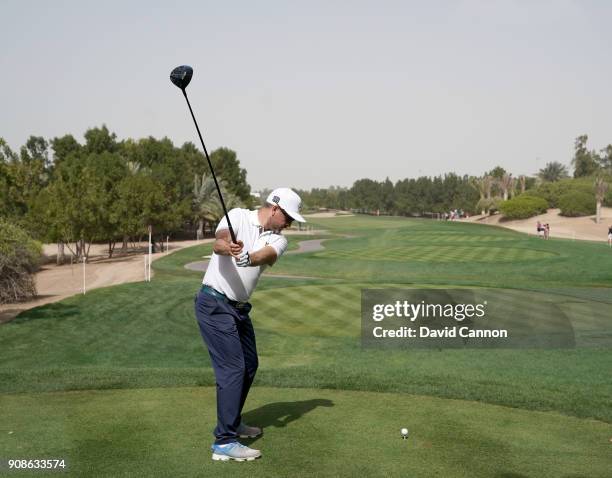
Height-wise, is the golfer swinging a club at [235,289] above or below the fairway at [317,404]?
above

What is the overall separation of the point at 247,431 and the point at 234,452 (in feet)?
2.37

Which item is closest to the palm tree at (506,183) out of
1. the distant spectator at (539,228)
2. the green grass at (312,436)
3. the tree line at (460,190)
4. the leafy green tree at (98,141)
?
the tree line at (460,190)

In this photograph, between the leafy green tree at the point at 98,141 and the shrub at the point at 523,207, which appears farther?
the shrub at the point at 523,207

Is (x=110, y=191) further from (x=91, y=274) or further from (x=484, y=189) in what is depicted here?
(x=484, y=189)

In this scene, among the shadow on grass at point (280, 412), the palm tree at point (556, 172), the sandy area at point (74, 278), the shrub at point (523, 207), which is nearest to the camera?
the shadow on grass at point (280, 412)

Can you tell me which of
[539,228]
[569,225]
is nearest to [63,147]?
[539,228]

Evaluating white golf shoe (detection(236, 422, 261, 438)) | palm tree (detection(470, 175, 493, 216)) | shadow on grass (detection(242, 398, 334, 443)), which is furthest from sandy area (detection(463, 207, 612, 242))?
white golf shoe (detection(236, 422, 261, 438))

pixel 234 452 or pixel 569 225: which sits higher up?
pixel 234 452

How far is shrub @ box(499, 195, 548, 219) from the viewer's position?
365 feet

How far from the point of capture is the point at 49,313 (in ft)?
73.8

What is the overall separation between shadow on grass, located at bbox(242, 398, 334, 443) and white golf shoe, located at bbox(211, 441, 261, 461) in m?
1.05

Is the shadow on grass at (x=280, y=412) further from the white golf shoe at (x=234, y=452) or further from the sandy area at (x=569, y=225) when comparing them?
the sandy area at (x=569, y=225)

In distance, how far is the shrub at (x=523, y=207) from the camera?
4375 inches

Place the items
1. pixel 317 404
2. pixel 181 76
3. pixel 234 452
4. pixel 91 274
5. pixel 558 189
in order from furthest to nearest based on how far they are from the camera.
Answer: pixel 558 189
pixel 91 274
pixel 317 404
pixel 181 76
pixel 234 452
